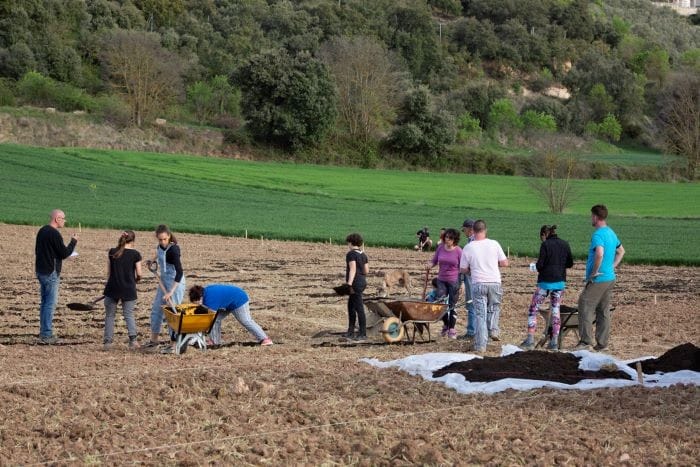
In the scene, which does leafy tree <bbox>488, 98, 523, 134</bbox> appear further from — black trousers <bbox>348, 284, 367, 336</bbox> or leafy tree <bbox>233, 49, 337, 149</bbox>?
black trousers <bbox>348, 284, 367, 336</bbox>

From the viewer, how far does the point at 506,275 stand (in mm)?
27625

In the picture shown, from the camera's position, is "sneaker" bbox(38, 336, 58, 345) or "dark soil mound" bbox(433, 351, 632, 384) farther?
"sneaker" bbox(38, 336, 58, 345)

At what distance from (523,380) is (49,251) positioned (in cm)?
831

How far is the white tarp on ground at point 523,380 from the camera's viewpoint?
482 inches

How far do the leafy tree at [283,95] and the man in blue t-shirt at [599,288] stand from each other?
198 feet

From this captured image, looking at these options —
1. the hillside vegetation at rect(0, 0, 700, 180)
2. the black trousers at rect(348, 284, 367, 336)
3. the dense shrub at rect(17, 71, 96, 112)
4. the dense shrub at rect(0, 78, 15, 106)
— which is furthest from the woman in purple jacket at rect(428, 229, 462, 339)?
the dense shrub at rect(0, 78, 15, 106)

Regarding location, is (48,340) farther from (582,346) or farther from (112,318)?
(582,346)

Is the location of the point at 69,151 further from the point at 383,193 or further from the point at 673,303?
the point at 673,303

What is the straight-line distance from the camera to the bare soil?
962cm

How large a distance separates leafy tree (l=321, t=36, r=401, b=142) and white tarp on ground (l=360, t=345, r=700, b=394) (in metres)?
68.7

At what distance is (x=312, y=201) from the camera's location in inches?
2159

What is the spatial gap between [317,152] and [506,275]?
5295 cm

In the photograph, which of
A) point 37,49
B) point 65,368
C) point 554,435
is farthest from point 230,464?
point 37,49

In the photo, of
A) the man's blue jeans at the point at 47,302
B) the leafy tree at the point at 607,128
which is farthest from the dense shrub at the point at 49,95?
the man's blue jeans at the point at 47,302
